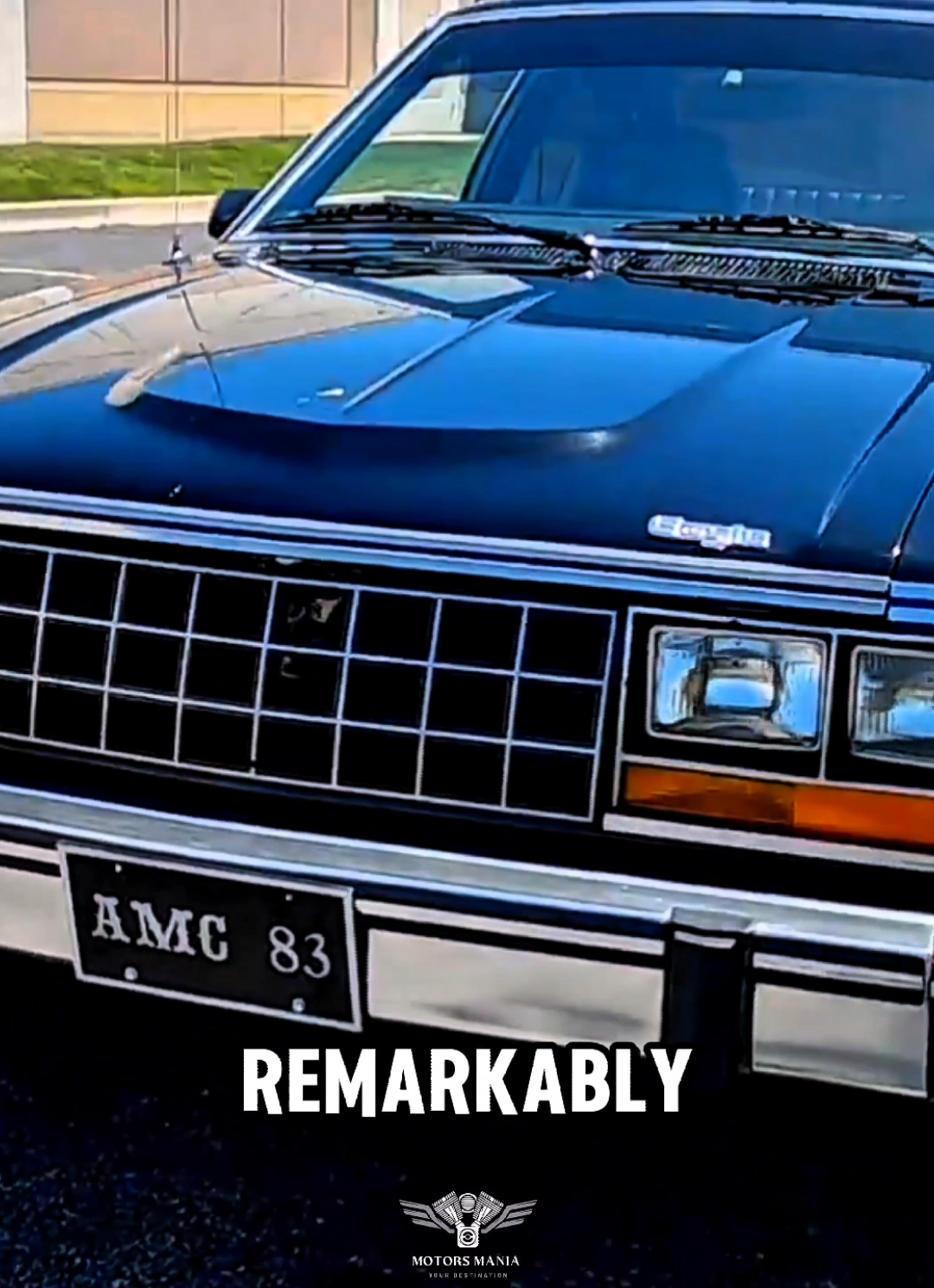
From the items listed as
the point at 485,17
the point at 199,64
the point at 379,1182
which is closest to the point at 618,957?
the point at 379,1182

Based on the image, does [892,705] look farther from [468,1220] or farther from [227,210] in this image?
[227,210]

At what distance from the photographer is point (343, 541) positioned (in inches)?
98.2

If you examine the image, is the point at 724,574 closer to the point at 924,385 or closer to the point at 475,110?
the point at 924,385

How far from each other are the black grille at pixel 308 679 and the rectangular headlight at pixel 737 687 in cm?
8

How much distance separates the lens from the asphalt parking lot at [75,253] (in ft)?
43.2

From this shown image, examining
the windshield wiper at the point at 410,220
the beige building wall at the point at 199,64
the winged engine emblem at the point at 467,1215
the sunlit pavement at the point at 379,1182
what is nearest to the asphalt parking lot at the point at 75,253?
the beige building wall at the point at 199,64

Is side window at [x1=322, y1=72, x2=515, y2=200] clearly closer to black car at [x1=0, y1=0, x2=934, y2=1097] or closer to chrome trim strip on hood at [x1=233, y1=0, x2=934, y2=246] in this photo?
chrome trim strip on hood at [x1=233, y1=0, x2=934, y2=246]

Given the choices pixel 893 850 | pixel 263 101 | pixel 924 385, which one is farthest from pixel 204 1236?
pixel 263 101

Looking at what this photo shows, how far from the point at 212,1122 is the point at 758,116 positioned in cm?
217

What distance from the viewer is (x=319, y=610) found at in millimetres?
2531

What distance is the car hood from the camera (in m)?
2.46

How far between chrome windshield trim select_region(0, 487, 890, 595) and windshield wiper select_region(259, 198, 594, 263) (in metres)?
1.30

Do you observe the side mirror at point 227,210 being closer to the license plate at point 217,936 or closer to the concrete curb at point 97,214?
the license plate at point 217,936

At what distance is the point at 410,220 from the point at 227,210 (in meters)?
0.56
